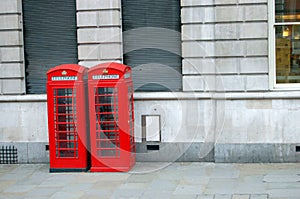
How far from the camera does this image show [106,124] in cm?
1102

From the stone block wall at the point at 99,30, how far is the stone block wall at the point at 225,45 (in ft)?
4.81

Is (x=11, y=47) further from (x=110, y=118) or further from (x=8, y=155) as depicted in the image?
(x=110, y=118)

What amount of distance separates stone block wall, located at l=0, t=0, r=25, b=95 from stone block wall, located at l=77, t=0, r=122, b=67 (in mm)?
1421

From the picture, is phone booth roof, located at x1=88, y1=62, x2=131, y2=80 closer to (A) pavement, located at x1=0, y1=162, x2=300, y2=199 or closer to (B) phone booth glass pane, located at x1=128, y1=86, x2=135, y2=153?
(B) phone booth glass pane, located at x1=128, y1=86, x2=135, y2=153

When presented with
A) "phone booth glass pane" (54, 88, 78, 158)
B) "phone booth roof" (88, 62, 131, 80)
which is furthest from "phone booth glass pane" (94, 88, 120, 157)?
"phone booth glass pane" (54, 88, 78, 158)

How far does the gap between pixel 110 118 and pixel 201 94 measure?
2024 millimetres

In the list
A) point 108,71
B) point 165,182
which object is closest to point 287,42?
point 108,71

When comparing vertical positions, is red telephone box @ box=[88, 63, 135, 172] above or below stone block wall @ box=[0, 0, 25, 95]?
below

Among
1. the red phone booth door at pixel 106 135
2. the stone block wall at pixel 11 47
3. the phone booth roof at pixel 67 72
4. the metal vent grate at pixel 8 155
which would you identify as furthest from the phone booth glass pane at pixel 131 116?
the metal vent grate at pixel 8 155

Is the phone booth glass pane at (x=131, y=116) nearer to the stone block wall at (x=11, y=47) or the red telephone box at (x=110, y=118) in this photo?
the red telephone box at (x=110, y=118)

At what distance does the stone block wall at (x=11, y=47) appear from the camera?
39.7 ft

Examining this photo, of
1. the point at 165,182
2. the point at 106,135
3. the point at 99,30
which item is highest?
the point at 99,30

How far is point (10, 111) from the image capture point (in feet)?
39.8

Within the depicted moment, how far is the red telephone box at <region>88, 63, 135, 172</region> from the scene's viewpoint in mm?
10789
